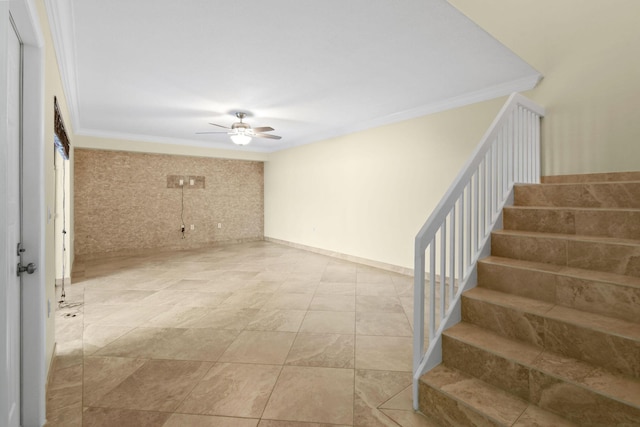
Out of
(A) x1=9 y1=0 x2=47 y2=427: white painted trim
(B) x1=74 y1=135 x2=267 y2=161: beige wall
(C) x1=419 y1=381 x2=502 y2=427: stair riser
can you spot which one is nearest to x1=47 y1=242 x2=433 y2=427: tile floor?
(C) x1=419 y1=381 x2=502 y2=427: stair riser

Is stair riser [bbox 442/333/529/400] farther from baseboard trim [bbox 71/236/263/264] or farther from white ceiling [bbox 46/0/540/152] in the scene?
baseboard trim [bbox 71/236/263/264]

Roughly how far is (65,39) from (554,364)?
4.27 meters

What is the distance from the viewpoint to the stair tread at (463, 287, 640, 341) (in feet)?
4.86

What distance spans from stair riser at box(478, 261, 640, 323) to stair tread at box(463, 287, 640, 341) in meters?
0.04

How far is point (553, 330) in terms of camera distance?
163 cm

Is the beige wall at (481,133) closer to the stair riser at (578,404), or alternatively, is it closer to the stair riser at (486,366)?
the stair riser at (486,366)

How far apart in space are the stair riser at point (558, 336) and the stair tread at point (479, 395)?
349mm

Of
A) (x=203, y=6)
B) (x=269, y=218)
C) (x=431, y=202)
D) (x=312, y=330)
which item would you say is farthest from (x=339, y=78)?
(x=269, y=218)

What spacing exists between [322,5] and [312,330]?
2792 mm

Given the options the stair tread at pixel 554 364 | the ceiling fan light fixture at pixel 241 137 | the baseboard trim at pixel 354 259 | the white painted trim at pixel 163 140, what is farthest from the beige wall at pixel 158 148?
the stair tread at pixel 554 364

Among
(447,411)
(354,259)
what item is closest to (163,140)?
(354,259)

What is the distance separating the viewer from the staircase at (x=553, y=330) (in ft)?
4.61

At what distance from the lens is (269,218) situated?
8531 millimetres

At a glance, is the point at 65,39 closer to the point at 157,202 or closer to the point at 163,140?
the point at 163,140
